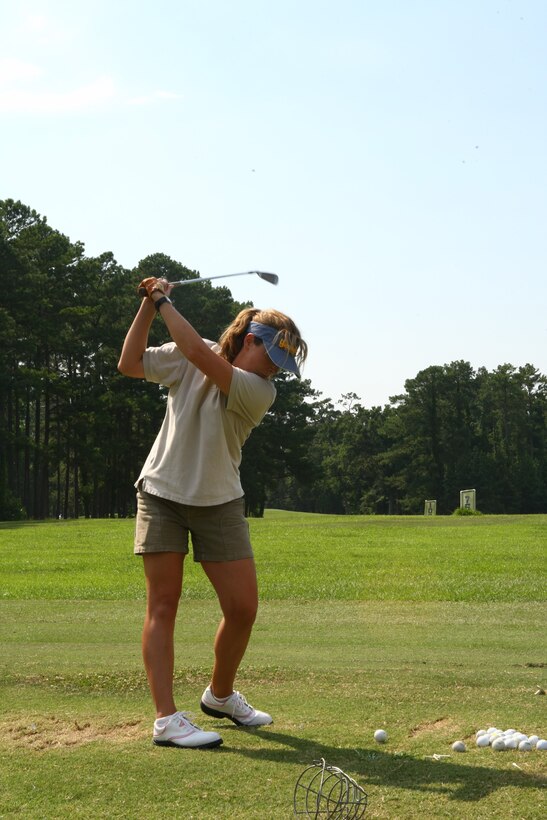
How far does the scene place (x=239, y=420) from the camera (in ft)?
17.3

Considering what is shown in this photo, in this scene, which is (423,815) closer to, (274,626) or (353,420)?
(274,626)

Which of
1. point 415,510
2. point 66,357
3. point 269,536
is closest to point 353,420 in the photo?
point 415,510

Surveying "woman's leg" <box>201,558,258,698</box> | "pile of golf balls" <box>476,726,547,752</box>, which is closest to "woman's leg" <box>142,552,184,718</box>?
"woman's leg" <box>201,558,258,698</box>

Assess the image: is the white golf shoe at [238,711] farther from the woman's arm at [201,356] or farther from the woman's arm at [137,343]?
the woman's arm at [137,343]

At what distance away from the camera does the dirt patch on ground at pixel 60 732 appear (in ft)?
16.3

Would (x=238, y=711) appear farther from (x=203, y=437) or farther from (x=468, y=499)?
(x=468, y=499)

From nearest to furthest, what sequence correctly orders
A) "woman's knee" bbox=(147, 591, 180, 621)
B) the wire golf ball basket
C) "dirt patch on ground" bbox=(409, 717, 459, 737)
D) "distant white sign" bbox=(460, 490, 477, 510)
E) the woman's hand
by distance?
the wire golf ball basket, "dirt patch on ground" bbox=(409, 717, 459, 737), "woman's knee" bbox=(147, 591, 180, 621), the woman's hand, "distant white sign" bbox=(460, 490, 477, 510)

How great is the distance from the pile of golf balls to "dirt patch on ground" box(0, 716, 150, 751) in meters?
1.60

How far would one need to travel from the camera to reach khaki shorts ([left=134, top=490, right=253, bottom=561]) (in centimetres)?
524

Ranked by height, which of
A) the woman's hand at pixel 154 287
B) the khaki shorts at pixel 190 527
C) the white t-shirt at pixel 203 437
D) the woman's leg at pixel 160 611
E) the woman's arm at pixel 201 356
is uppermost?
the woman's hand at pixel 154 287

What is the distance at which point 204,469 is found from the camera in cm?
516

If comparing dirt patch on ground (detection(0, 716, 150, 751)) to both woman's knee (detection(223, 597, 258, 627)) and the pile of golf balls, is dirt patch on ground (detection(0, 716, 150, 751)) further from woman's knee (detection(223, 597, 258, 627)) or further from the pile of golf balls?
the pile of golf balls

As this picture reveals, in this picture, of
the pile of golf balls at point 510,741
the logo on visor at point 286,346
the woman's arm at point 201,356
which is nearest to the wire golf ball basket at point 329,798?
the pile of golf balls at point 510,741

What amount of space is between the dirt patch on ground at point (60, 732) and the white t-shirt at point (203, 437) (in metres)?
1.16
